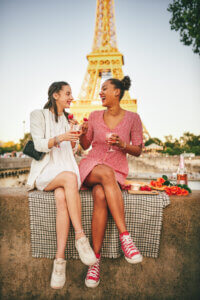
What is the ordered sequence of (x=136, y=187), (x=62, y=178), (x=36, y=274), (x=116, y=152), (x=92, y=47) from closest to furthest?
(x=62, y=178), (x=36, y=274), (x=136, y=187), (x=116, y=152), (x=92, y=47)

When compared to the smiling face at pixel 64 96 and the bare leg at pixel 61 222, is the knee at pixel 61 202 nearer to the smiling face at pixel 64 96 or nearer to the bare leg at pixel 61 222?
the bare leg at pixel 61 222

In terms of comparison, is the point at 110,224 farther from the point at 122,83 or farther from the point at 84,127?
the point at 122,83

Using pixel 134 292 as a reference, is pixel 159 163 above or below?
below

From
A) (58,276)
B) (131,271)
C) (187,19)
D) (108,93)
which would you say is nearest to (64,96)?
(108,93)

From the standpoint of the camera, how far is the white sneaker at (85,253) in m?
2.02

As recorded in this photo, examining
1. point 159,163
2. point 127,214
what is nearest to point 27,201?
point 127,214

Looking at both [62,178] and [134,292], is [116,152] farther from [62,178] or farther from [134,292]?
[134,292]

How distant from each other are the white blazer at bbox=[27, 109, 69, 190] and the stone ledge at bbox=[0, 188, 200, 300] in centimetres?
25

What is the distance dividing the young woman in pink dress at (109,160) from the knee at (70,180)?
0.68 ft

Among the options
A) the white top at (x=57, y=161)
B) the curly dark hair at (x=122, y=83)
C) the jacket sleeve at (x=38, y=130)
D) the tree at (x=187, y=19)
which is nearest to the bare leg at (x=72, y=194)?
the white top at (x=57, y=161)

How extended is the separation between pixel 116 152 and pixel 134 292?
4.61 feet

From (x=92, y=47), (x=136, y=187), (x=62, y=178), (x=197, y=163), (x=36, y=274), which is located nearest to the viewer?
(x=62, y=178)

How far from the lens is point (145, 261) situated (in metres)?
2.47

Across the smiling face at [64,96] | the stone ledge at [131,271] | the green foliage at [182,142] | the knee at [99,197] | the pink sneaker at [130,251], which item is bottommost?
the green foliage at [182,142]
